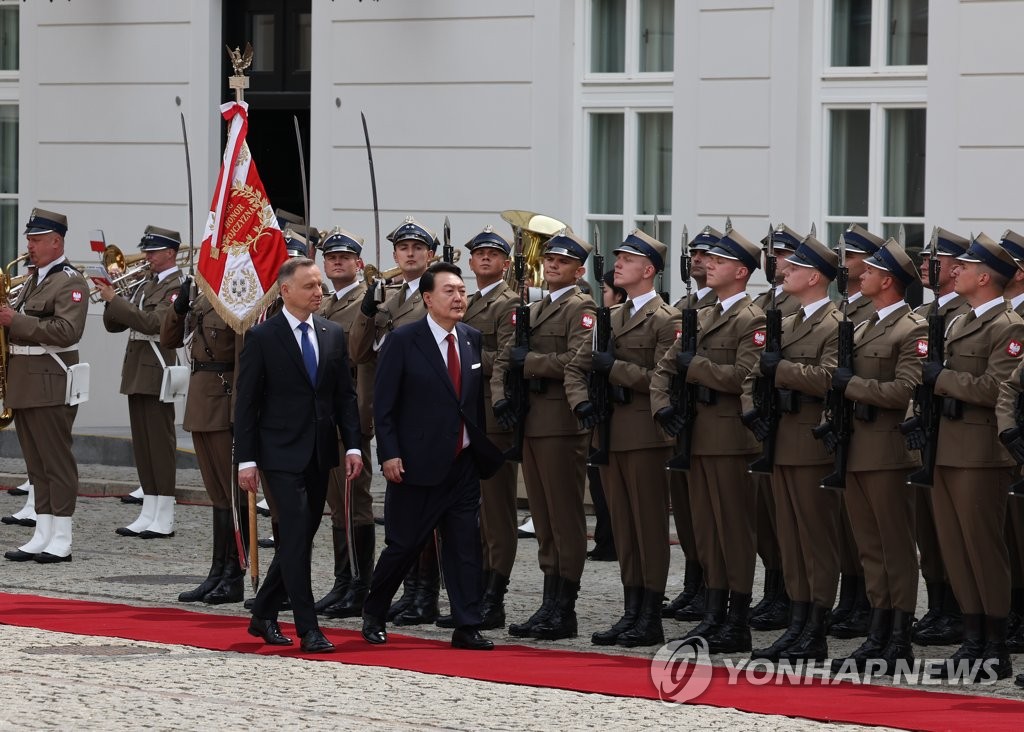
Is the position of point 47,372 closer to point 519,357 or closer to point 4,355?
point 4,355

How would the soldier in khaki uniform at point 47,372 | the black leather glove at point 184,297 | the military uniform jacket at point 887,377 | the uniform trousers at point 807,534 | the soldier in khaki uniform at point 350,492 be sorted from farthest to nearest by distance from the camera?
1. the soldier in khaki uniform at point 47,372
2. the black leather glove at point 184,297
3. the soldier in khaki uniform at point 350,492
4. the uniform trousers at point 807,534
5. the military uniform jacket at point 887,377

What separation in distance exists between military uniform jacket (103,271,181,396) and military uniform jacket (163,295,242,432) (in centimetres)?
187

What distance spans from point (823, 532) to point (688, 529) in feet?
5.47

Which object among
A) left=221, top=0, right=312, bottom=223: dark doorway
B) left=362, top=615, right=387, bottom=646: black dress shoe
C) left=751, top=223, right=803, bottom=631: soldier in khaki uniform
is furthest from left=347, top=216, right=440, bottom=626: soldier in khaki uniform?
left=221, top=0, right=312, bottom=223: dark doorway

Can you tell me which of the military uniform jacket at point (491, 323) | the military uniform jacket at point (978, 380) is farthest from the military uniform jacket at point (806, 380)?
the military uniform jacket at point (491, 323)

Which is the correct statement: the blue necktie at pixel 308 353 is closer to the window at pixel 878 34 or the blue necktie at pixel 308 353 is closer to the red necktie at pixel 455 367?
the red necktie at pixel 455 367

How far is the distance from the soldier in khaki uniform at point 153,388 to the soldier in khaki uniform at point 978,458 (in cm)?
631

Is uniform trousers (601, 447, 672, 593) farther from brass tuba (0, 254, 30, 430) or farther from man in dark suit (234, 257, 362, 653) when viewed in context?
brass tuba (0, 254, 30, 430)

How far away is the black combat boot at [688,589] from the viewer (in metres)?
11.4

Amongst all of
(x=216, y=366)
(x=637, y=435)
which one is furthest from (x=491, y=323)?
(x=216, y=366)

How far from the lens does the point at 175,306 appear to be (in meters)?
12.0

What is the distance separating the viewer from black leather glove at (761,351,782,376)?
9812 millimetres

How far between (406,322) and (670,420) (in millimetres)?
1765

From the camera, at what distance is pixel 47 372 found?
13266 millimetres
